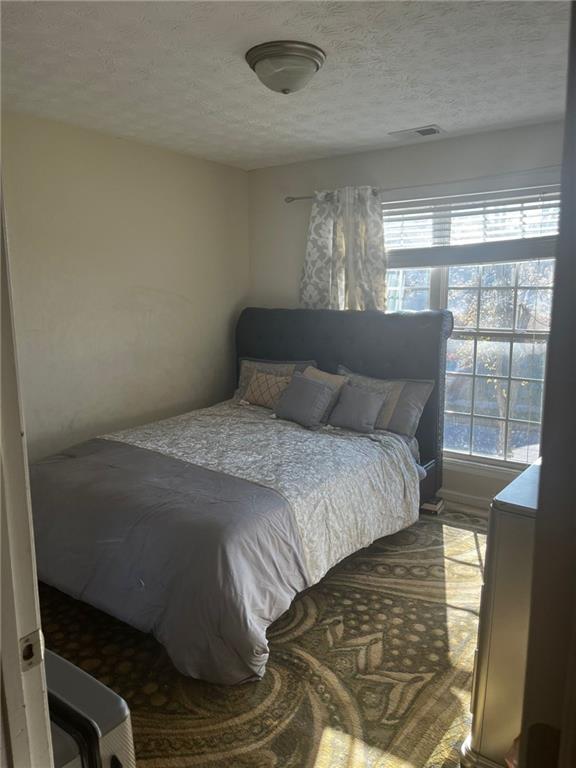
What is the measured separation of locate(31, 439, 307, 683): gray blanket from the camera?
2.07 metres

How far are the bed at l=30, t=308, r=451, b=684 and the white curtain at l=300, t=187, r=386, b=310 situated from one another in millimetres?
445

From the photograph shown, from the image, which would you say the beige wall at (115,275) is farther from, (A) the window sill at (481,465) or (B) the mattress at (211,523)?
(A) the window sill at (481,465)

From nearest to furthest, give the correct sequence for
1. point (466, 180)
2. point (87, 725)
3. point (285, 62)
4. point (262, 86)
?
point (87, 725), point (285, 62), point (262, 86), point (466, 180)

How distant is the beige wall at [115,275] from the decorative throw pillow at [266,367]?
33cm

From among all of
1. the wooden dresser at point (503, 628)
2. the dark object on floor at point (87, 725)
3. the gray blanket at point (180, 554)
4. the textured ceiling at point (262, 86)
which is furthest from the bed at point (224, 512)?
the textured ceiling at point (262, 86)

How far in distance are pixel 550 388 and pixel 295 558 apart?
1.93 m

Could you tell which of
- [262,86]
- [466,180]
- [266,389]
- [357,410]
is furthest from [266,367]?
[262,86]

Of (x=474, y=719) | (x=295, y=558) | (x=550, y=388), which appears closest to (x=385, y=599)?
(x=295, y=558)

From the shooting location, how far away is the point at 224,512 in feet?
7.45

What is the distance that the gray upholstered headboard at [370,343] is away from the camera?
11.9ft

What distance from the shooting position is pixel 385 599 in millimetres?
2756

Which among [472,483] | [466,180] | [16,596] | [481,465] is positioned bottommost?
[472,483]

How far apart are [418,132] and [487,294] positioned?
1126 mm

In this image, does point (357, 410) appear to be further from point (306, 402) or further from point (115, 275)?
point (115, 275)
